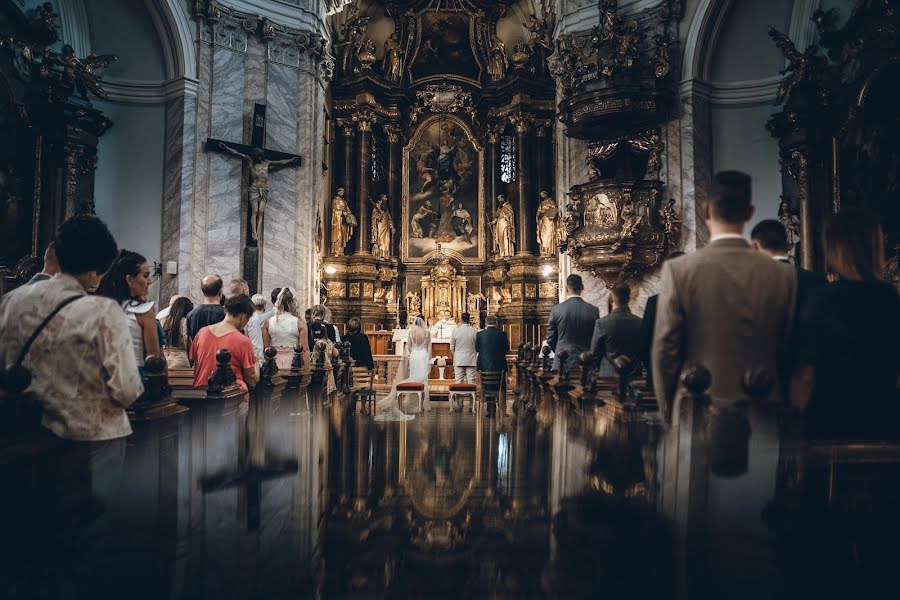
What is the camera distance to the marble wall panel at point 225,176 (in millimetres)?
12789

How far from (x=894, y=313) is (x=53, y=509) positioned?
126 inches

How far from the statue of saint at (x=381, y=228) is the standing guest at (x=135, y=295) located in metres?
13.6

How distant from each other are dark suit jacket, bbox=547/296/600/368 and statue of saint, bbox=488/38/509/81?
12.7 metres

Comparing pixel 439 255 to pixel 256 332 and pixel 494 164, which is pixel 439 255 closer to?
pixel 494 164

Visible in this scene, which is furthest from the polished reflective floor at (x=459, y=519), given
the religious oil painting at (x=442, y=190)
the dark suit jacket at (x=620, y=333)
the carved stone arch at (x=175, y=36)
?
the religious oil painting at (x=442, y=190)

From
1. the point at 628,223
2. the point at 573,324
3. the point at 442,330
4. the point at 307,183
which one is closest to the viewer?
the point at 573,324

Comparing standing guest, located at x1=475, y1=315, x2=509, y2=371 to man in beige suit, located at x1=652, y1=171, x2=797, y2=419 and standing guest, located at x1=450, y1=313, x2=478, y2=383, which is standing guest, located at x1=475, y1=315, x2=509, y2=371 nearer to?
standing guest, located at x1=450, y1=313, x2=478, y2=383

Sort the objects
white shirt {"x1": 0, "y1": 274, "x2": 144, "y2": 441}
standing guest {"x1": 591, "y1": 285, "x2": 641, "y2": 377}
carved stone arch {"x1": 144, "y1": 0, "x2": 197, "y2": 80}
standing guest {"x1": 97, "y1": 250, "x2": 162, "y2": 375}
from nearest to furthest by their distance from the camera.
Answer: white shirt {"x1": 0, "y1": 274, "x2": 144, "y2": 441} → standing guest {"x1": 97, "y1": 250, "x2": 162, "y2": 375} → standing guest {"x1": 591, "y1": 285, "x2": 641, "y2": 377} → carved stone arch {"x1": 144, "y1": 0, "x2": 197, "y2": 80}

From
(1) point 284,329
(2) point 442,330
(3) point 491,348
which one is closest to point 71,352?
(1) point 284,329

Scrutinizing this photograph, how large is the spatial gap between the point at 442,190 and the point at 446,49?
4.05 m

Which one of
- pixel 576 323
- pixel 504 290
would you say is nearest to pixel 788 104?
pixel 576 323

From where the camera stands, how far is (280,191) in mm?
13531

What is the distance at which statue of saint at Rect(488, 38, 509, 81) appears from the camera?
18.2 m

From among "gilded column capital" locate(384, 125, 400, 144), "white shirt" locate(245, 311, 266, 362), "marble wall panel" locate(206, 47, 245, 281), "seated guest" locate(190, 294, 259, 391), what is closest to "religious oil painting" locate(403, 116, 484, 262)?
"gilded column capital" locate(384, 125, 400, 144)
